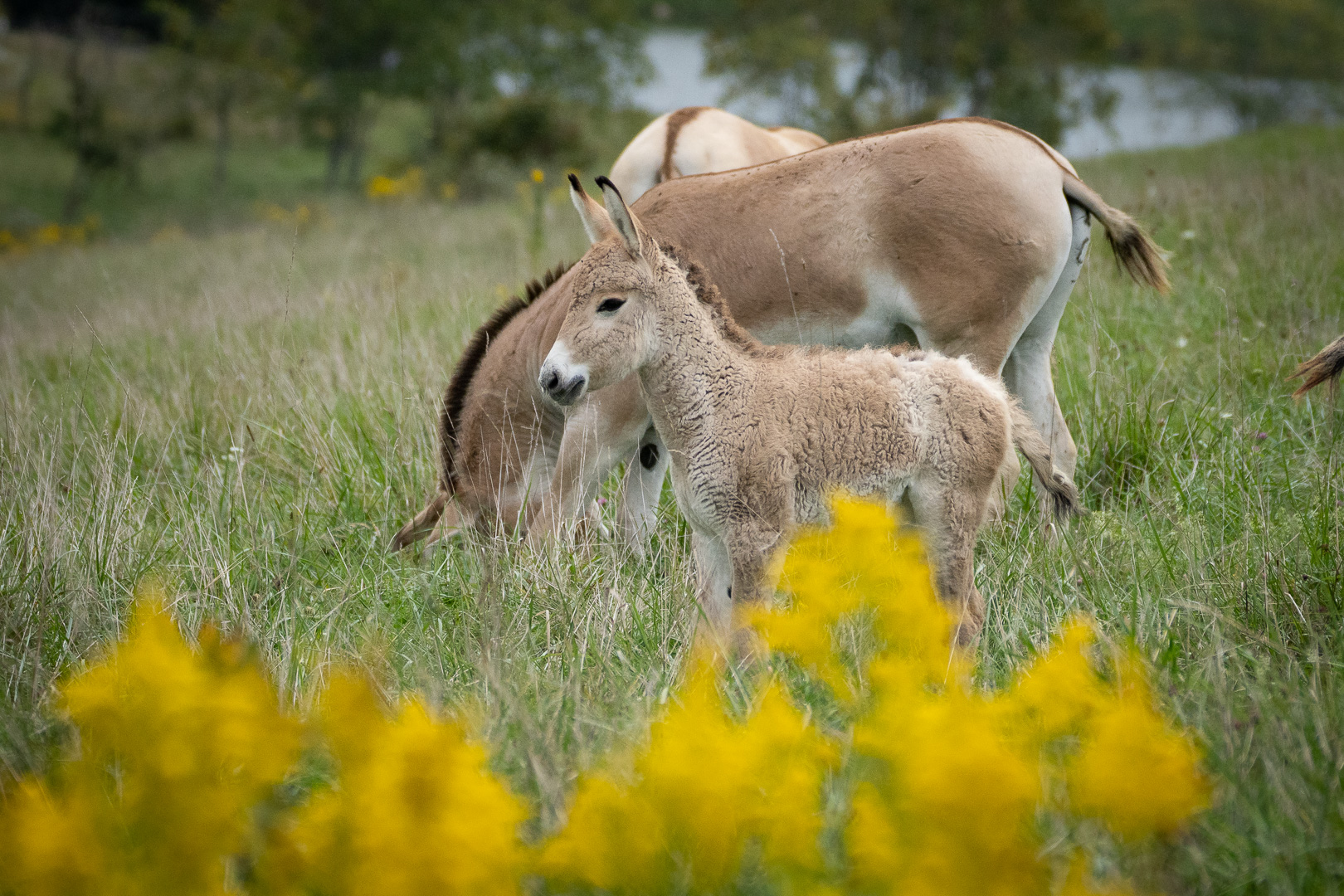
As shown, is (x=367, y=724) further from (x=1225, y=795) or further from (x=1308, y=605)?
(x=1308, y=605)

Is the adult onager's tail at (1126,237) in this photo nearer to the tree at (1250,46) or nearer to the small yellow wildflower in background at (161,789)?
the small yellow wildflower in background at (161,789)

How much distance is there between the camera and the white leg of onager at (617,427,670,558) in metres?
4.34

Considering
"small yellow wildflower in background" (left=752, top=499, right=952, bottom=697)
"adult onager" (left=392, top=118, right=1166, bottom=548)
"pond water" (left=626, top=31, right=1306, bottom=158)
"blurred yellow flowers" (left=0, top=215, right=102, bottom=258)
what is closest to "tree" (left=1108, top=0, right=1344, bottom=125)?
"pond water" (left=626, top=31, right=1306, bottom=158)

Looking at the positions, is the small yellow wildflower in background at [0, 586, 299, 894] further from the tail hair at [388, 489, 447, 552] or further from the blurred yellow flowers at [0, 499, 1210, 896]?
the tail hair at [388, 489, 447, 552]

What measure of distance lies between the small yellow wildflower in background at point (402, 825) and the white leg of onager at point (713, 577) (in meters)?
1.55

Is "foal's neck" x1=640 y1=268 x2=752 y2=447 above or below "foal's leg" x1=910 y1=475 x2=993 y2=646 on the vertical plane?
above

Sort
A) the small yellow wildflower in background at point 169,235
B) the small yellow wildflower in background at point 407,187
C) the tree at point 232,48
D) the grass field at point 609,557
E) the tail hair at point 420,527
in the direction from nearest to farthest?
1. the grass field at point 609,557
2. the tail hair at point 420,527
3. the small yellow wildflower in background at point 169,235
4. the small yellow wildflower in background at point 407,187
5. the tree at point 232,48

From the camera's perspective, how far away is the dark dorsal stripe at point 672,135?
19.3 feet

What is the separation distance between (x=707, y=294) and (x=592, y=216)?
1.52 ft

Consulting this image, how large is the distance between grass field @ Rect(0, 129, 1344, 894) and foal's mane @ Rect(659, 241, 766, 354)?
0.85 meters

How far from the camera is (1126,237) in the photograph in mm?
4176

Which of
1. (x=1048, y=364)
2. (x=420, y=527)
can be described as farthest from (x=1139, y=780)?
(x=1048, y=364)

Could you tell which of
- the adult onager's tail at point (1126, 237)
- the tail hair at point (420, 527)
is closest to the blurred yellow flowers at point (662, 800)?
the tail hair at point (420, 527)

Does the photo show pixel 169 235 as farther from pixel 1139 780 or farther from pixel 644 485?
pixel 1139 780
